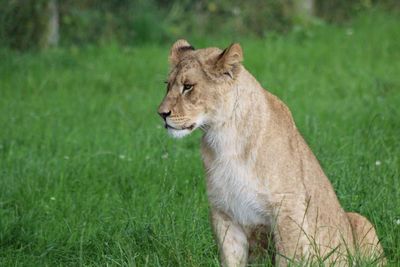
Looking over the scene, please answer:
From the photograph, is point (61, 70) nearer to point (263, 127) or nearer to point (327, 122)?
point (327, 122)

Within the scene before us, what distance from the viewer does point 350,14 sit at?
44.1 feet

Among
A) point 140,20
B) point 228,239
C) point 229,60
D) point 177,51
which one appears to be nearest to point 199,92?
point 229,60

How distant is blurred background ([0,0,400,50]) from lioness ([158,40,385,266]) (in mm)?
6862

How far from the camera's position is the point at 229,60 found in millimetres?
4711

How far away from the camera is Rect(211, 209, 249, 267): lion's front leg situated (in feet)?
15.7

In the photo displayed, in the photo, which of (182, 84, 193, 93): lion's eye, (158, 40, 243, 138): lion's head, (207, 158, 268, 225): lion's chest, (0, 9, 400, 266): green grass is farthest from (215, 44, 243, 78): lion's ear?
(0, 9, 400, 266): green grass

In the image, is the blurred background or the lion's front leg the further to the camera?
the blurred background

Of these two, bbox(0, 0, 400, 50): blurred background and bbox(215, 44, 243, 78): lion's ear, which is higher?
bbox(215, 44, 243, 78): lion's ear

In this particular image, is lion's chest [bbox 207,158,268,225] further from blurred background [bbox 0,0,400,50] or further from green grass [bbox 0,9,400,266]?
blurred background [bbox 0,0,400,50]

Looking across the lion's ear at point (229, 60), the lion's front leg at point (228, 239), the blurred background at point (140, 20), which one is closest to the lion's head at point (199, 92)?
the lion's ear at point (229, 60)

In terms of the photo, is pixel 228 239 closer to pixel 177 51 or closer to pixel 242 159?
pixel 242 159

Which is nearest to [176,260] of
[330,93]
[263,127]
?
[263,127]

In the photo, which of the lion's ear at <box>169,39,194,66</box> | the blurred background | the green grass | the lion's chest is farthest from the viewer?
the blurred background

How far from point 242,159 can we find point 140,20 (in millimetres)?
7633
